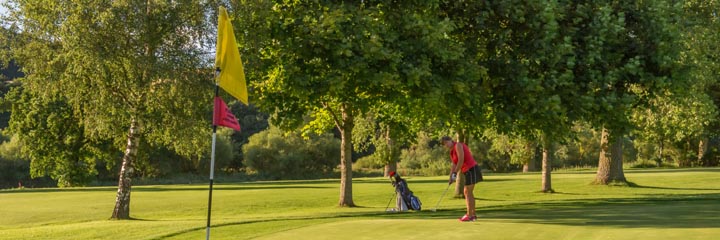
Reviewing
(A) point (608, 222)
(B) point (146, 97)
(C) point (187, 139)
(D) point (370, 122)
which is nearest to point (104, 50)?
(B) point (146, 97)

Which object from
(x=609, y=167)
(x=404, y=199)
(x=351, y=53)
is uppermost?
(x=351, y=53)

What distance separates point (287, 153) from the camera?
79.6 m

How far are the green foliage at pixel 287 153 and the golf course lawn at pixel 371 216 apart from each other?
3944 cm

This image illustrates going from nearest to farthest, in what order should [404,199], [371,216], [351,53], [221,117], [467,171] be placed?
[221,117] → [467,171] → [351,53] → [371,216] → [404,199]

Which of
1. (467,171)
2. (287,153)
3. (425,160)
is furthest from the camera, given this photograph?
(287,153)

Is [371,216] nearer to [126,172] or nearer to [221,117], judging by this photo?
[126,172]

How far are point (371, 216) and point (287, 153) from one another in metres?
58.3

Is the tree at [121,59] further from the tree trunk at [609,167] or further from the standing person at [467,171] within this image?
the tree trunk at [609,167]

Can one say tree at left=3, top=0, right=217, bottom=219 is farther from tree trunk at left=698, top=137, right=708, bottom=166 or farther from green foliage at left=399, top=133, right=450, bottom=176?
tree trunk at left=698, top=137, right=708, bottom=166

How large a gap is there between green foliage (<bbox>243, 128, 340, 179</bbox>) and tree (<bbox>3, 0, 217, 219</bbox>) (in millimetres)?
56635

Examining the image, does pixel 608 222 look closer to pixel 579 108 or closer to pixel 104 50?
pixel 579 108

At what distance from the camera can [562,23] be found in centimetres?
2452

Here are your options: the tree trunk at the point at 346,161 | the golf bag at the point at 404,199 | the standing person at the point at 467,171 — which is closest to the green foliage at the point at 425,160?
the tree trunk at the point at 346,161

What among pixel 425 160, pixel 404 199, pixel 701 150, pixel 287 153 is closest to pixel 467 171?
pixel 404 199
